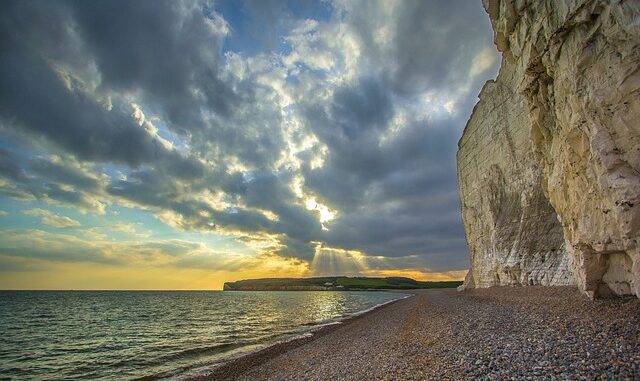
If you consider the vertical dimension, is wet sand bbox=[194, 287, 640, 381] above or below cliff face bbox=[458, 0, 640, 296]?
below

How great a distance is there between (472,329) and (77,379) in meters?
18.7

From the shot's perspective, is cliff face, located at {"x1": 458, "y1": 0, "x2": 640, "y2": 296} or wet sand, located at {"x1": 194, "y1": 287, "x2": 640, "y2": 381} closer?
wet sand, located at {"x1": 194, "y1": 287, "x2": 640, "y2": 381}

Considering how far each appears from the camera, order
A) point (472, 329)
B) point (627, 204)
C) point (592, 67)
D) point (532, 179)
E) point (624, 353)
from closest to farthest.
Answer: point (624, 353) → point (627, 204) → point (592, 67) → point (472, 329) → point (532, 179)

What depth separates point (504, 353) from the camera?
27.2 feet

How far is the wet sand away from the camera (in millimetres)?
6672

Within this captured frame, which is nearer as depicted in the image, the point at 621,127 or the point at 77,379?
the point at 621,127

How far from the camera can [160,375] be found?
1496cm

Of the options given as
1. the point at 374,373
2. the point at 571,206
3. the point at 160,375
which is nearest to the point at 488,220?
the point at 571,206

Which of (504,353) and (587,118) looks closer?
(504,353)

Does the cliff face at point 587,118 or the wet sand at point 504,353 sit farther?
the cliff face at point 587,118

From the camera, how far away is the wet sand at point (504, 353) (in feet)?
21.9

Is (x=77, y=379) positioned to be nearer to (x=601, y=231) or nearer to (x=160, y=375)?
(x=160, y=375)

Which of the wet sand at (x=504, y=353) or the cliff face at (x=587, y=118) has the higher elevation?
the cliff face at (x=587, y=118)

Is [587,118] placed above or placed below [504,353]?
above
